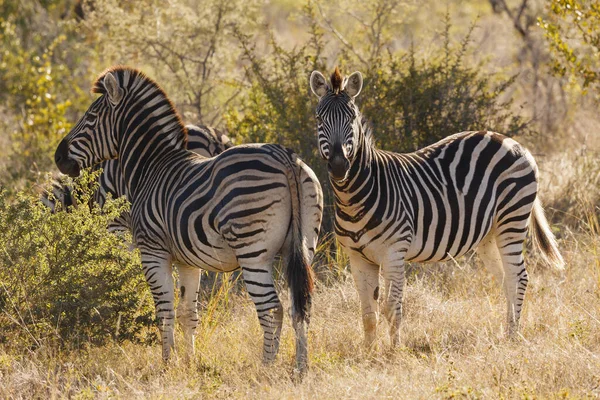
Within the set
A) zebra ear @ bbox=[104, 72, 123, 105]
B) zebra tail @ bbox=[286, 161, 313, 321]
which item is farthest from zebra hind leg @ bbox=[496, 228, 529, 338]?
zebra ear @ bbox=[104, 72, 123, 105]

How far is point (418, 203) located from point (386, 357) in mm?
1192

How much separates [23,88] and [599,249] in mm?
10002

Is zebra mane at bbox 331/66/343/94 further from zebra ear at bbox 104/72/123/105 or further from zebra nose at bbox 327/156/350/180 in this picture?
zebra ear at bbox 104/72/123/105

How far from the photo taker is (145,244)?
6.17m

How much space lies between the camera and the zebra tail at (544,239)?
7031 millimetres

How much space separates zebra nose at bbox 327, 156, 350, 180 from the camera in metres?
5.61

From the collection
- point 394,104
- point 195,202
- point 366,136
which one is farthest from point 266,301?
point 394,104

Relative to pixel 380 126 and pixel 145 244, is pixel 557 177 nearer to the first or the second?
pixel 380 126

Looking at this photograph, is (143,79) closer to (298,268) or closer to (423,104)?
(298,268)

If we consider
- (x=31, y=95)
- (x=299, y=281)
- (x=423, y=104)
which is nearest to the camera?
(x=299, y=281)

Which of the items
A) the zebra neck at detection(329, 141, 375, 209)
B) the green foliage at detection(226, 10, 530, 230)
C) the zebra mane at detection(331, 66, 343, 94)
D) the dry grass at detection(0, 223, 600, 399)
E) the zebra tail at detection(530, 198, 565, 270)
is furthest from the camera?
the green foliage at detection(226, 10, 530, 230)

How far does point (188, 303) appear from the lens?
645 centimetres

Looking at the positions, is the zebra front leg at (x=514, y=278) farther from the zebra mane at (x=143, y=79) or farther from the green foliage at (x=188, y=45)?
the green foliage at (x=188, y=45)

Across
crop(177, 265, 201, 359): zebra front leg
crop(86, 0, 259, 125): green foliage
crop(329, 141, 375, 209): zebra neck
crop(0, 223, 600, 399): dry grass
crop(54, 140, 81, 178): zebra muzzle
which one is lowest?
crop(0, 223, 600, 399): dry grass
